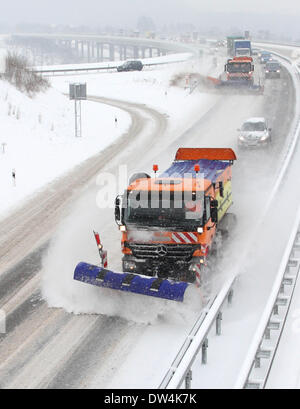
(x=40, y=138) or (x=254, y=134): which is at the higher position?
(x=254, y=134)

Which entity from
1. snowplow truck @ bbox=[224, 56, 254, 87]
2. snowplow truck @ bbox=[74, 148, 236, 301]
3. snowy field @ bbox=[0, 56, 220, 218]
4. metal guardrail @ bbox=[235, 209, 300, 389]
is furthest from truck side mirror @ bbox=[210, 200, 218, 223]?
snowplow truck @ bbox=[224, 56, 254, 87]

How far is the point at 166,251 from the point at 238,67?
1519 inches

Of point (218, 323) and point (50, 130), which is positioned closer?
point (218, 323)

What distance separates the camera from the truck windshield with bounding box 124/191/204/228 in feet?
43.5

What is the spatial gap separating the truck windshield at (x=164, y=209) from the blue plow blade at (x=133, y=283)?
4.05 feet

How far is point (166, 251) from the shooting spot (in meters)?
13.3

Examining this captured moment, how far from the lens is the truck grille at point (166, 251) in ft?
43.5

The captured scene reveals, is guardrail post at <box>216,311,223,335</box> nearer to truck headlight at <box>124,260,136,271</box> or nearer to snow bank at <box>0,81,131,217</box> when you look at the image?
truck headlight at <box>124,260,136,271</box>

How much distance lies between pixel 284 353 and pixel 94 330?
377 cm

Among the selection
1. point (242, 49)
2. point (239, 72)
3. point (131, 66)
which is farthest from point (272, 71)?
point (131, 66)

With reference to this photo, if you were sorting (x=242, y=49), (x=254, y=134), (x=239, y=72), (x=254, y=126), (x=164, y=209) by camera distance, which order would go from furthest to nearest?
(x=242, y=49)
(x=239, y=72)
(x=254, y=126)
(x=254, y=134)
(x=164, y=209)

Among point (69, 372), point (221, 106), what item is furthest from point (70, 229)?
point (221, 106)

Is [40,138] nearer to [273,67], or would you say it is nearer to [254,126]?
[254,126]

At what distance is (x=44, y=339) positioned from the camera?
11969 mm
